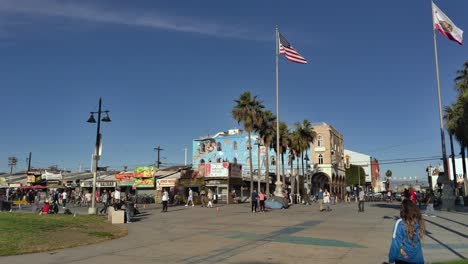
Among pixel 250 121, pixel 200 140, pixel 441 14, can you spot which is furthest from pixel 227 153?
pixel 441 14

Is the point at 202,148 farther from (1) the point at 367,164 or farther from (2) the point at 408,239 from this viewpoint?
(2) the point at 408,239

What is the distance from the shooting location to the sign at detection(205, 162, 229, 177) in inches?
1897

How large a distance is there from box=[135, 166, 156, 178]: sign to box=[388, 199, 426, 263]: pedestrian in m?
49.3

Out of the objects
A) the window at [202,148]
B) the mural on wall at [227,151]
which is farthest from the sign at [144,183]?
the window at [202,148]

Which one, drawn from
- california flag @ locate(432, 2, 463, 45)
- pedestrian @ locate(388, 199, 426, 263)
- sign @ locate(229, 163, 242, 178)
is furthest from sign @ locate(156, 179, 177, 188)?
pedestrian @ locate(388, 199, 426, 263)

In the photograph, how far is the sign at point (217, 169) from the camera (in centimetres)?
4819

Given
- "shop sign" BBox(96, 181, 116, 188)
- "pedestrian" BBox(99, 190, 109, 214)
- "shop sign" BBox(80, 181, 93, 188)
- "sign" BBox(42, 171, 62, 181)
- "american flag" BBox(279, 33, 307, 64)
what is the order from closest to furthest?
"pedestrian" BBox(99, 190, 109, 214) < "american flag" BBox(279, 33, 307, 64) < "shop sign" BBox(96, 181, 116, 188) < "shop sign" BBox(80, 181, 93, 188) < "sign" BBox(42, 171, 62, 181)

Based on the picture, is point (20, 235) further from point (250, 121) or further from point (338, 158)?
point (338, 158)

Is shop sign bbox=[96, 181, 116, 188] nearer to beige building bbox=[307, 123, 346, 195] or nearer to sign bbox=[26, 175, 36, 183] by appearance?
sign bbox=[26, 175, 36, 183]

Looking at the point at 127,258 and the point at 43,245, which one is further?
the point at 43,245

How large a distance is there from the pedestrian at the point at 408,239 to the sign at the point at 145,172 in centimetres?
4934

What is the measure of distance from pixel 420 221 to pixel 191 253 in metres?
6.48

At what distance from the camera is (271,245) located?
12.5 m

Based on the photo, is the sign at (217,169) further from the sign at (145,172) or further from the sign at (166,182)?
the sign at (145,172)
